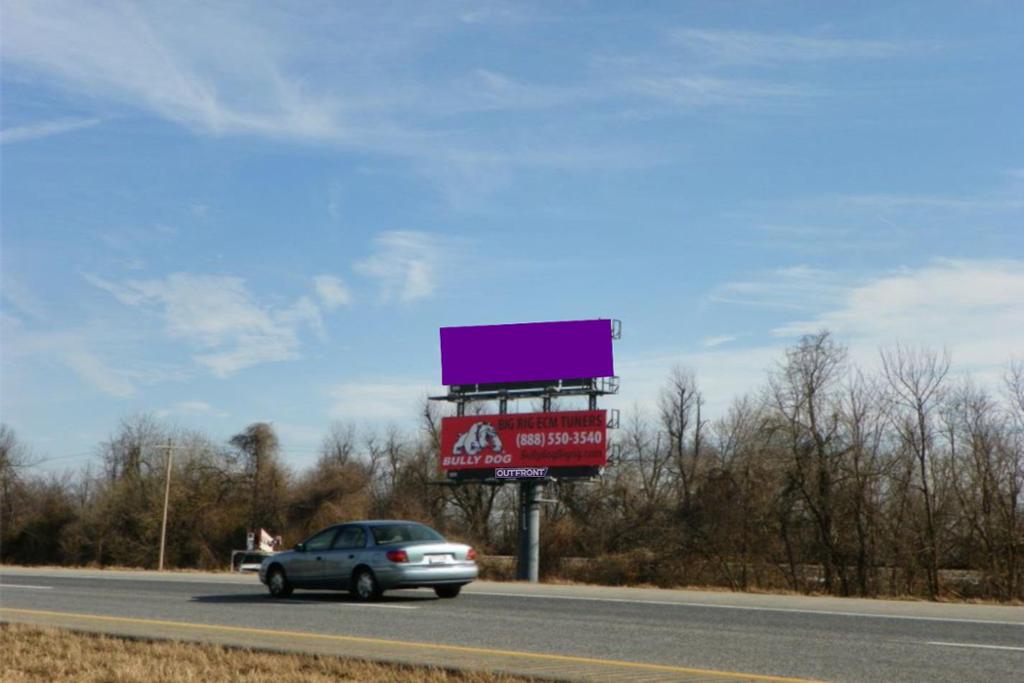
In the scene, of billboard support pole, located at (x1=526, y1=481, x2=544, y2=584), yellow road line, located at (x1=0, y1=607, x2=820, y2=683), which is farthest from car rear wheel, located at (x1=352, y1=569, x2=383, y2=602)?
billboard support pole, located at (x1=526, y1=481, x2=544, y2=584)

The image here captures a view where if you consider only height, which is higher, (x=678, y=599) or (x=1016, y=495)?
(x=1016, y=495)

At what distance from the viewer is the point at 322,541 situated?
21.8m

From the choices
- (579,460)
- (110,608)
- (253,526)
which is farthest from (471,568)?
(253,526)

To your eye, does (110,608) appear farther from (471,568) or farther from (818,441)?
(818,441)

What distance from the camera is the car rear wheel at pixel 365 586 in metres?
20.4

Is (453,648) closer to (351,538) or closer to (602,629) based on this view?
(602,629)

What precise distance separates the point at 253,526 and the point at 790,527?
34.5 m

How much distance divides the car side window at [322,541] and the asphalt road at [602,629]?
0.95 metres

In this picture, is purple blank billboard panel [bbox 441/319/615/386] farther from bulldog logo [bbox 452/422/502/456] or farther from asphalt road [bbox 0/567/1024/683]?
asphalt road [bbox 0/567/1024/683]

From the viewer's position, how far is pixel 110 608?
20.1 metres

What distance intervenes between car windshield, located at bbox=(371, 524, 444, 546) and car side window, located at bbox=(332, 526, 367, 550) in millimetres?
279

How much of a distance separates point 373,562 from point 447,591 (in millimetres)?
1794

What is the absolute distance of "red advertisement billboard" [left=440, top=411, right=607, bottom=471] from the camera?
40.9 m

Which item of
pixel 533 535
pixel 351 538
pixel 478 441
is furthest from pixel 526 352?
pixel 351 538
